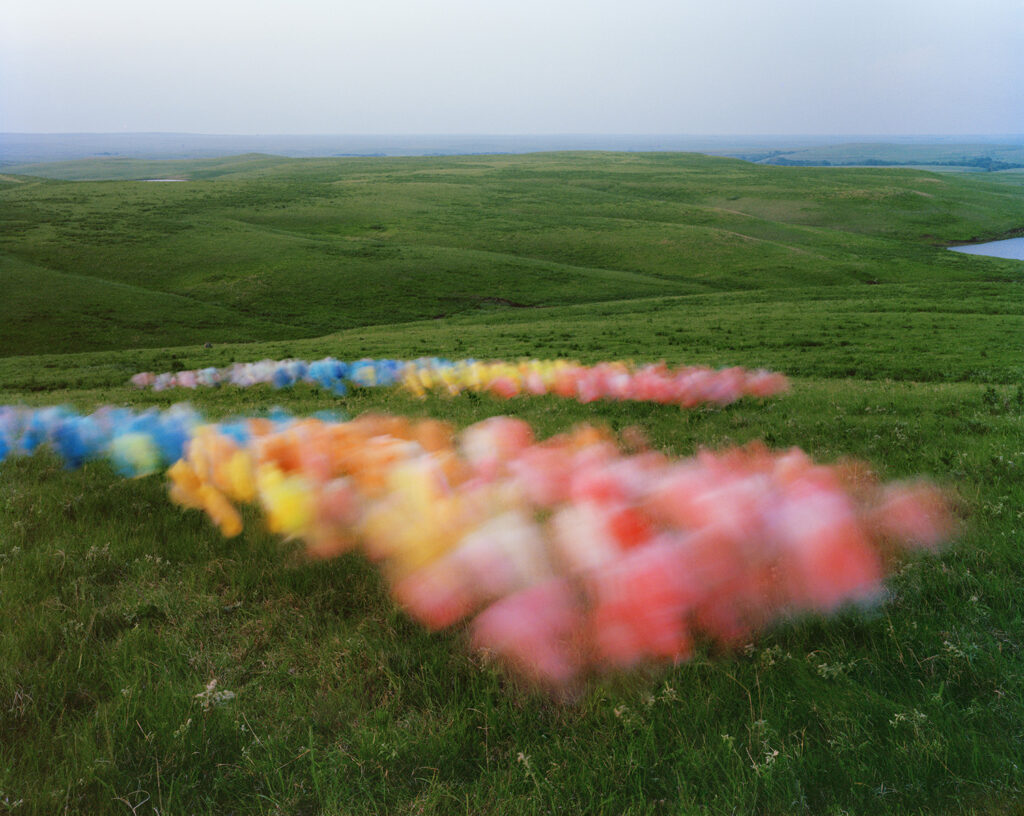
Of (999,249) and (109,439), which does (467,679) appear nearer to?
(109,439)

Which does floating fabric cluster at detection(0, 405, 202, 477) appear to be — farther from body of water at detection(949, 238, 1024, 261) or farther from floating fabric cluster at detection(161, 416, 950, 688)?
body of water at detection(949, 238, 1024, 261)

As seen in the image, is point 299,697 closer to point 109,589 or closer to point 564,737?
point 564,737

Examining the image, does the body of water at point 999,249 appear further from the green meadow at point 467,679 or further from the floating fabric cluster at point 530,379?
the green meadow at point 467,679

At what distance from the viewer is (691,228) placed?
3679 inches

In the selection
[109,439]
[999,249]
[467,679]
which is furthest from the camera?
[999,249]

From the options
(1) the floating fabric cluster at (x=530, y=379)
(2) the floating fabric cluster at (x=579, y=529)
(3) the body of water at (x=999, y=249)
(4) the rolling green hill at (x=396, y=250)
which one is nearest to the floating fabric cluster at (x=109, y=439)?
(2) the floating fabric cluster at (x=579, y=529)

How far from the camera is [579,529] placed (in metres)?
5.54

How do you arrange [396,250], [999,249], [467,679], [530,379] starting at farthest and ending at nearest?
1. [999,249]
2. [396,250]
3. [530,379]
4. [467,679]

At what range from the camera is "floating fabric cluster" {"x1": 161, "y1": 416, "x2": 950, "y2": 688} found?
14.2 feet

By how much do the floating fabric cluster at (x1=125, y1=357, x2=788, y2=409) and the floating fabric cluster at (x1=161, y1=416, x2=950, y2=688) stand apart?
225 inches

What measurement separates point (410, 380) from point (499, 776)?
51.4ft

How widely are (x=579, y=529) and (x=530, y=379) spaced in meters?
11.2

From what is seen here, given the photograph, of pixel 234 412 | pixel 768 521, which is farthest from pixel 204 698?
pixel 234 412

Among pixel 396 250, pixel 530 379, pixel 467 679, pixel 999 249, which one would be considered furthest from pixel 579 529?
pixel 999 249
